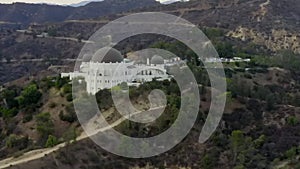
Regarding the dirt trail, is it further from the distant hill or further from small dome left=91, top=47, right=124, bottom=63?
the distant hill

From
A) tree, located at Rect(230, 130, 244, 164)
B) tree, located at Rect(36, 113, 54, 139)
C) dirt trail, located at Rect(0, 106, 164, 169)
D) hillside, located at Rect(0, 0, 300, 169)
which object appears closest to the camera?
dirt trail, located at Rect(0, 106, 164, 169)

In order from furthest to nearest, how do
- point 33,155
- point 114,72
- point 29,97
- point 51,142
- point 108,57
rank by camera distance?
point 29,97 → point 108,57 → point 114,72 → point 51,142 → point 33,155

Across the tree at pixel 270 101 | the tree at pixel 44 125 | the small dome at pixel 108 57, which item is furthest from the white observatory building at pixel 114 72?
the tree at pixel 270 101

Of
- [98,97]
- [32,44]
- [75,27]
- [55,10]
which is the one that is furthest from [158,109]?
[55,10]

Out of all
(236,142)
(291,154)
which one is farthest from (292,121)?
(236,142)

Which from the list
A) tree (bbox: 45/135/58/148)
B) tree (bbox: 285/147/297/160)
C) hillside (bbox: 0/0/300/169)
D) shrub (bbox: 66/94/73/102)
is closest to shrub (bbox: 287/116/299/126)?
hillside (bbox: 0/0/300/169)

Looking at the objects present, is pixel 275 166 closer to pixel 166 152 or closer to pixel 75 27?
pixel 166 152

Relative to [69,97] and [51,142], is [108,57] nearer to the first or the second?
[69,97]

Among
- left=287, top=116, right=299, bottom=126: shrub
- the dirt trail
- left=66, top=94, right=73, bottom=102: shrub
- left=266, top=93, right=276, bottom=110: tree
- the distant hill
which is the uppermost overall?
the distant hill

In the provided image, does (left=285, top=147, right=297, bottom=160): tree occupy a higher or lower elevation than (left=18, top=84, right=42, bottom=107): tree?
lower
